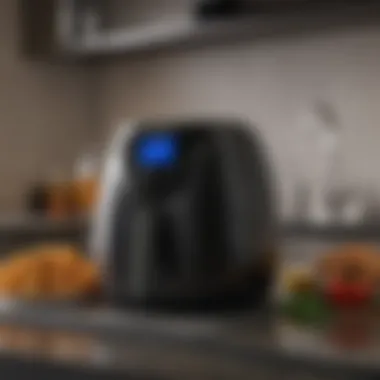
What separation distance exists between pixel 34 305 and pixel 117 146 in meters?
0.19

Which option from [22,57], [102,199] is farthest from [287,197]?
[102,199]

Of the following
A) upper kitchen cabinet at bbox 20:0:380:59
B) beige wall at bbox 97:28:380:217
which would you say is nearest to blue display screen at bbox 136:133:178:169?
upper kitchen cabinet at bbox 20:0:380:59

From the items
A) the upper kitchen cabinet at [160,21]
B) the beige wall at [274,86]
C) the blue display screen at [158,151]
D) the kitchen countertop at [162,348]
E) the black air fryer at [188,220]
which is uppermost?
the upper kitchen cabinet at [160,21]

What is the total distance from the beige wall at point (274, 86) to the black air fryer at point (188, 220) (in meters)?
1.42

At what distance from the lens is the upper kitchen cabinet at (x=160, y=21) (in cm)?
234

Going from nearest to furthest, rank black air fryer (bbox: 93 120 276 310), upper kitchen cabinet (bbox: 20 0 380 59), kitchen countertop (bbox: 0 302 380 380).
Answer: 1. kitchen countertop (bbox: 0 302 380 380)
2. black air fryer (bbox: 93 120 276 310)
3. upper kitchen cabinet (bbox: 20 0 380 59)

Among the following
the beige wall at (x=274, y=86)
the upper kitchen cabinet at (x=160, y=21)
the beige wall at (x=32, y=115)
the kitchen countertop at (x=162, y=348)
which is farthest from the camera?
the beige wall at (x=32, y=115)

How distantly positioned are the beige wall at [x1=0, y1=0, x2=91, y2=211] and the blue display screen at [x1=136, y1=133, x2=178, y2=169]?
199cm

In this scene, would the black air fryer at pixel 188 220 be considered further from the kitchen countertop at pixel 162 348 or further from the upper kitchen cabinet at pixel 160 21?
the upper kitchen cabinet at pixel 160 21

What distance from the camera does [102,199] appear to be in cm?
113

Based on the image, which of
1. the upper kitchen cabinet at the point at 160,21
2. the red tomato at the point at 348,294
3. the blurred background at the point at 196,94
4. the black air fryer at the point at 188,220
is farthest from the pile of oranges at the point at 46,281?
the upper kitchen cabinet at the point at 160,21

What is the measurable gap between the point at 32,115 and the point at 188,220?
7.07 ft

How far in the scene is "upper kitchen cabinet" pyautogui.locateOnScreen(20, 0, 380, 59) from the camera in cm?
234

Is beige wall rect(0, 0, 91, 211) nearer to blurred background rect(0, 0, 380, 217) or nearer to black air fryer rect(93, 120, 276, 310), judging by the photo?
blurred background rect(0, 0, 380, 217)
